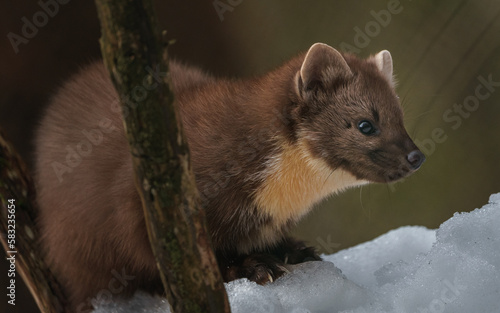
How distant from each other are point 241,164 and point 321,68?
13.8 inches

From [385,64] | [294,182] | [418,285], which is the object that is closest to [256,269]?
[294,182]

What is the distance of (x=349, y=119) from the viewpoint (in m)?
1.76

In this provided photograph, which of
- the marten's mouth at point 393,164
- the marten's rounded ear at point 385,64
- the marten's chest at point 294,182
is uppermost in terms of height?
the marten's rounded ear at point 385,64

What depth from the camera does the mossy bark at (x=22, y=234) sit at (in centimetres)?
189

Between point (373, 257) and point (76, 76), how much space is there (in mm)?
1081

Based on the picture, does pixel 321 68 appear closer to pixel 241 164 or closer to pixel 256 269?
pixel 241 164

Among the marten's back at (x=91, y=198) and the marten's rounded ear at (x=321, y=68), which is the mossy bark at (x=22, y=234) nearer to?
the marten's back at (x=91, y=198)

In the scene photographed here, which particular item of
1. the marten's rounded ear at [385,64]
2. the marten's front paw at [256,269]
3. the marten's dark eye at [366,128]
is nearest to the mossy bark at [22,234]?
the marten's front paw at [256,269]

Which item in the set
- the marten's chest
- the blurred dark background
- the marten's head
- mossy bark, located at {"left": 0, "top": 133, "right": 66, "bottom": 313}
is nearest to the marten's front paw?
the marten's chest

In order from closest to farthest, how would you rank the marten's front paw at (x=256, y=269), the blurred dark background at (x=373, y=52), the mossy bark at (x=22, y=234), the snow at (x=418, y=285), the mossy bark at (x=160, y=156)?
the mossy bark at (x=160, y=156) → the snow at (x=418, y=285) → the marten's front paw at (x=256, y=269) → the mossy bark at (x=22, y=234) → the blurred dark background at (x=373, y=52)

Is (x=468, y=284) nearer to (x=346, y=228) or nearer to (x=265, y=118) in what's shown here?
(x=265, y=118)

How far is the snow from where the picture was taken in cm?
143

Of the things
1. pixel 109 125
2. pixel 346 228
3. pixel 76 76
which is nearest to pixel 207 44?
pixel 76 76

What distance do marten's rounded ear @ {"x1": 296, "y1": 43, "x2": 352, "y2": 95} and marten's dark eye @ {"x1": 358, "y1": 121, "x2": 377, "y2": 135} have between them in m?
0.14
